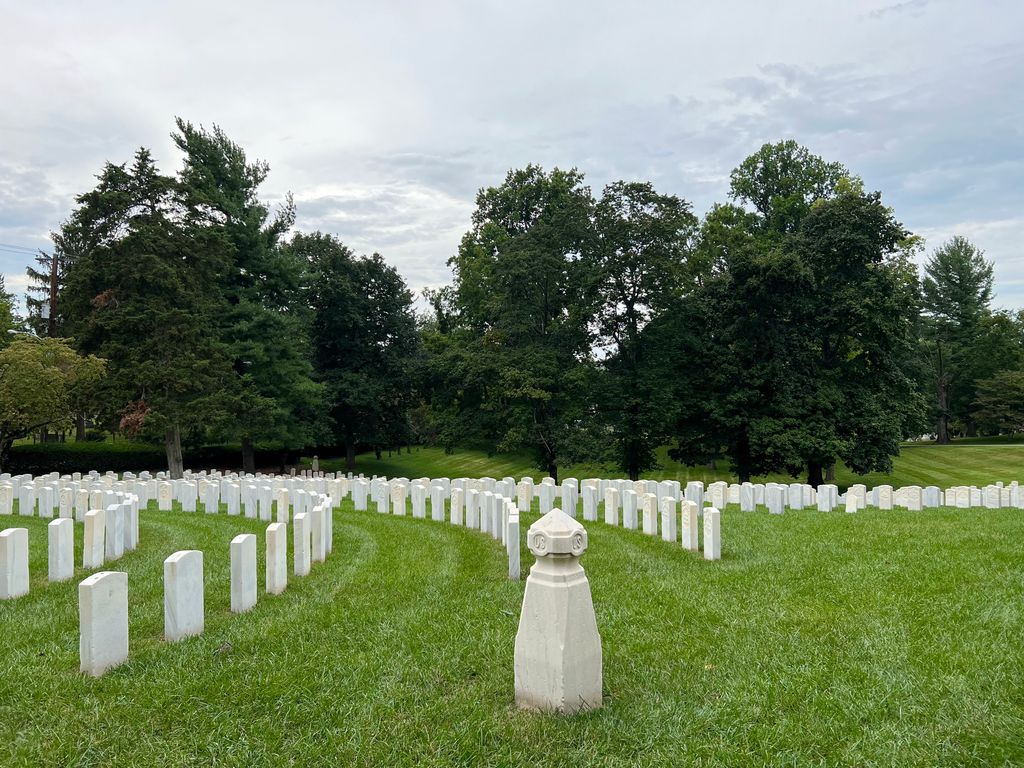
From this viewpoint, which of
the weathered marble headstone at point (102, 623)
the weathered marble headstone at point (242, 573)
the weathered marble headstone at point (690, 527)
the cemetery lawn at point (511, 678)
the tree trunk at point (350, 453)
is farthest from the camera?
the tree trunk at point (350, 453)

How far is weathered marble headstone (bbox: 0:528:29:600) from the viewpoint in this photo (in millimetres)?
5871

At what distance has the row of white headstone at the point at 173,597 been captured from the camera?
12.8 ft

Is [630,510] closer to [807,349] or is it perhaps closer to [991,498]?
[991,498]

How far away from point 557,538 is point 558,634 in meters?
0.48

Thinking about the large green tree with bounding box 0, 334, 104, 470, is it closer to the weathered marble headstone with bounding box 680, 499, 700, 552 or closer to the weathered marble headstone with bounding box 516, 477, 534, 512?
the weathered marble headstone with bounding box 516, 477, 534, 512

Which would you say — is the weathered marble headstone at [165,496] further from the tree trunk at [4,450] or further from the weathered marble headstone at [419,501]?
the tree trunk at [4,450]

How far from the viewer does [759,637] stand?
4.52 m

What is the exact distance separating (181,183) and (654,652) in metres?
25.3

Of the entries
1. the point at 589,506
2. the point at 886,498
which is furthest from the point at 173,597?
the point at 886,498

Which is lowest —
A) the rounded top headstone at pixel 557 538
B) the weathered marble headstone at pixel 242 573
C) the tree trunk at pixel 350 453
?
the tree trunk at pixel 350 453

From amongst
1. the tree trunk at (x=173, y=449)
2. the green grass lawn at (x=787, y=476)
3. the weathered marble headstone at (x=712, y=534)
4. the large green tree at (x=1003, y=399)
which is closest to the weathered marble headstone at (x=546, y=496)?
the weathered marble headstone at (x=712, y=534)

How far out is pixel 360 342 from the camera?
1348 inches

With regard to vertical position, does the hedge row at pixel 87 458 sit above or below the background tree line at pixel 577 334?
below

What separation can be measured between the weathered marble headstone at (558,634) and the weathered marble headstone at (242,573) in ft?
8.79
